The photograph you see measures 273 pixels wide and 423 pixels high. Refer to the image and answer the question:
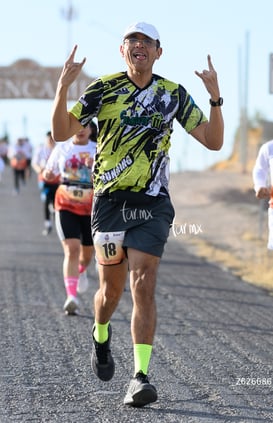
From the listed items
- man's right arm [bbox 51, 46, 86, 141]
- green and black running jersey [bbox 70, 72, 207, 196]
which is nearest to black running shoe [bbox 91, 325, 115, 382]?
green and black running jersey [bbox 70, 72, 207, 196]

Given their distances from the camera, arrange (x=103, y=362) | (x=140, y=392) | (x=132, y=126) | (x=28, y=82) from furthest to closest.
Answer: (x=28, y=82), (x=103, y=362), (x=132, y=126), (x=140, y=392)

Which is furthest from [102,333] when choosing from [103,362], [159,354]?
[159,354]

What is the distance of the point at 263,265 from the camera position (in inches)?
713

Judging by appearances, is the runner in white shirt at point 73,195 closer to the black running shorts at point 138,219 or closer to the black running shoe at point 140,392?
the black running shorts at point 138,219

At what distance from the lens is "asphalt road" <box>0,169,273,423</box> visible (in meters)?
6.76

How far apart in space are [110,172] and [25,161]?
3204 cm

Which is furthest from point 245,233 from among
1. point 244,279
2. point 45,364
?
point 45,364

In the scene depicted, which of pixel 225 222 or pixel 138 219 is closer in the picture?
pixel 138 219

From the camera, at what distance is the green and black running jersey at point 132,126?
22.9 feet

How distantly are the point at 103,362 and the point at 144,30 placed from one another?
2.02m

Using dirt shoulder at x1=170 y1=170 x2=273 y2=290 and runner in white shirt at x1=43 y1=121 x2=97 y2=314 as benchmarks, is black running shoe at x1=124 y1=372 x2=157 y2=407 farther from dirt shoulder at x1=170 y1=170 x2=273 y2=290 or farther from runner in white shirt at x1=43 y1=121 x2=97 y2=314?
runner in white shirt at x1=43 y1=121 x2=97 y2=314

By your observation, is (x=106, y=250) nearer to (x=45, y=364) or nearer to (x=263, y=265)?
(x=45, y=364)

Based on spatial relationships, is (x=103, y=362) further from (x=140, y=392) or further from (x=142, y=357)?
(x=140, y=392)

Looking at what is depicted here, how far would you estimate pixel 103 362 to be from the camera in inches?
289
